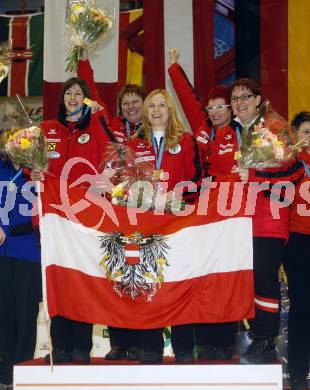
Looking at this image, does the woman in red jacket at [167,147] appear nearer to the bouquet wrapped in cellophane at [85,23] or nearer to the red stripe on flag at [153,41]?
the bouquet wrapped in cellophane at [85,23]

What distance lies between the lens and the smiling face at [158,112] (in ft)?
14.7

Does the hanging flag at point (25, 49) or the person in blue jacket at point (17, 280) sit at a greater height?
the hanging flag at point (25, 49)

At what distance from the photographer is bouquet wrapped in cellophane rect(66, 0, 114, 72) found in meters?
4.93

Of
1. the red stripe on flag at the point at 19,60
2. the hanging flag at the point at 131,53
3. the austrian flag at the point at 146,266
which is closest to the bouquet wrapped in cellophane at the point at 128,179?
the austrian flag at the point at 146,266

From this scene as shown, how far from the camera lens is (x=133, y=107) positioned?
194 inches

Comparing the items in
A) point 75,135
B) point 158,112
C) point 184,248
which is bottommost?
point 184,248

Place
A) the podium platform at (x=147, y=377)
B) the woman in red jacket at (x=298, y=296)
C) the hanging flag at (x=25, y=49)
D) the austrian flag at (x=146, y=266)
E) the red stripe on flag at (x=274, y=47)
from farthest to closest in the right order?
the hanging flag at (x=25, y=49)
the red stripe on flag at (x=274, y=47)
the woman in red jacket at (x=298, y=296)
the austrian flag at (x=146, y=266)
the podium platform at (x=147, y=377)

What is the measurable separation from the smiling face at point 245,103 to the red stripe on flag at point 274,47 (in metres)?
1.76

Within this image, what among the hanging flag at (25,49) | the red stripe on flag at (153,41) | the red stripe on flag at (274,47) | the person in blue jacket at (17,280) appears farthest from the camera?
the hanging flag at (25,49)

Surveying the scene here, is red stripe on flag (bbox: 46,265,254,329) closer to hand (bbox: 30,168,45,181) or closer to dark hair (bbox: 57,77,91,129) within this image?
hand (bbox: 30,168,45,181)

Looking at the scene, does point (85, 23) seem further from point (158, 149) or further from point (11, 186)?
point (11, 186)

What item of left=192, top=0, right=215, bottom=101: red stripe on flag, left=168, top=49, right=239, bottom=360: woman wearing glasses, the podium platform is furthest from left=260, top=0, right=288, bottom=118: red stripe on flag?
the podium platform

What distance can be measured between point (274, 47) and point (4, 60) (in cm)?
245

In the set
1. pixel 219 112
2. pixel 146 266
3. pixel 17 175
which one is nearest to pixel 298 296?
pixel 146 266
